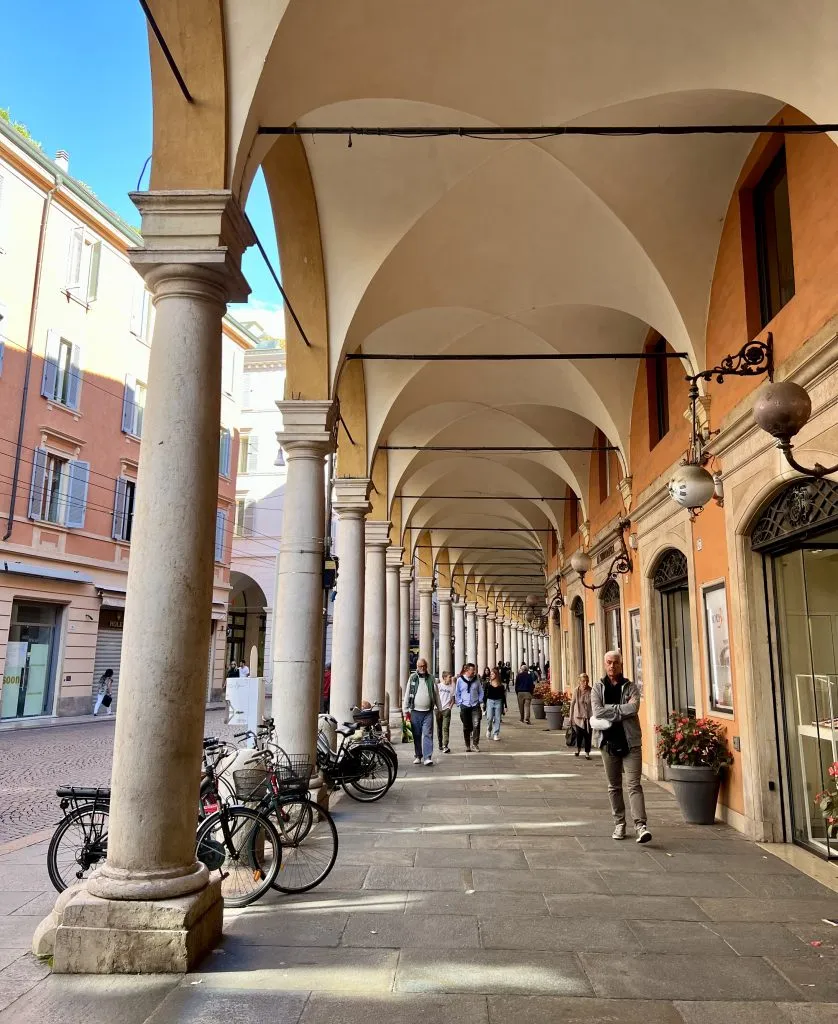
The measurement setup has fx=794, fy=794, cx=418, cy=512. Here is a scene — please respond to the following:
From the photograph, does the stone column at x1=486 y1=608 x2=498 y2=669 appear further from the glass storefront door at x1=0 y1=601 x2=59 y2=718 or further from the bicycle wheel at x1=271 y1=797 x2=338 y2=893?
the bicycle wheel at x1=271 y1=797 x2=338 y2=893

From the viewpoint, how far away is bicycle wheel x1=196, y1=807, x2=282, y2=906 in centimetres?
476

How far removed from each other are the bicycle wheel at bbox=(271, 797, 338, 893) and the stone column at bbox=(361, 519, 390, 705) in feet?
26.8

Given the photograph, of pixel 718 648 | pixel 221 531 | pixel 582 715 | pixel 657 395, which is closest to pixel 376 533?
pixel 582 715

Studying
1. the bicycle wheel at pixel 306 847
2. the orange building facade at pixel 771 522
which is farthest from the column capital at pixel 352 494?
the bicycle wheel at pixel 306 847

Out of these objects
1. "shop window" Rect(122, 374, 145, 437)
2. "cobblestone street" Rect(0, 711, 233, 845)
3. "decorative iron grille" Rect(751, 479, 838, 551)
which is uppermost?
"shop window" Rect(122, 374, 145, 437)

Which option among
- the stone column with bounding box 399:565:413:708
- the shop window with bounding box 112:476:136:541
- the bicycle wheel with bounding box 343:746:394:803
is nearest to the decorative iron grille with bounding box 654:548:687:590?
the bicycle wheel with bounding box 343:746:394:803

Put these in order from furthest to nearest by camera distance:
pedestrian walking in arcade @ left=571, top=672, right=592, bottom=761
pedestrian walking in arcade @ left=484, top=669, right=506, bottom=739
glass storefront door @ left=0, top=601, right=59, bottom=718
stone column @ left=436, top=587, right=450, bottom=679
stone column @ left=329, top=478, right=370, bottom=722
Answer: stone column @ left=436, top=587, right=450, bottom=679
glass storefront door @ left=0, top=601, right=59, bottom=718
pedestrian walking in arcade @ left=484, top=669, right=506, bottom=739
pedestrian walking in arcade @ left=571, top=672, right=592, bottom=761
stone column @ left=329, top=478, right=370, bottom=722

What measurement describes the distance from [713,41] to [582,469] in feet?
34.0

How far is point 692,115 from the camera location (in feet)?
21.4

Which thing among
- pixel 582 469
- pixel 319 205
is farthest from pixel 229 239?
pixel 582 469

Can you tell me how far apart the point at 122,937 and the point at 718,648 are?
Answer: 5981 millimetres

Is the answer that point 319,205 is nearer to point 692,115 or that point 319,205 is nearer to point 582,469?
point 692,115

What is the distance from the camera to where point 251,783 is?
214 inches

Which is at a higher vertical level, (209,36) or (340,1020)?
(209,36)
